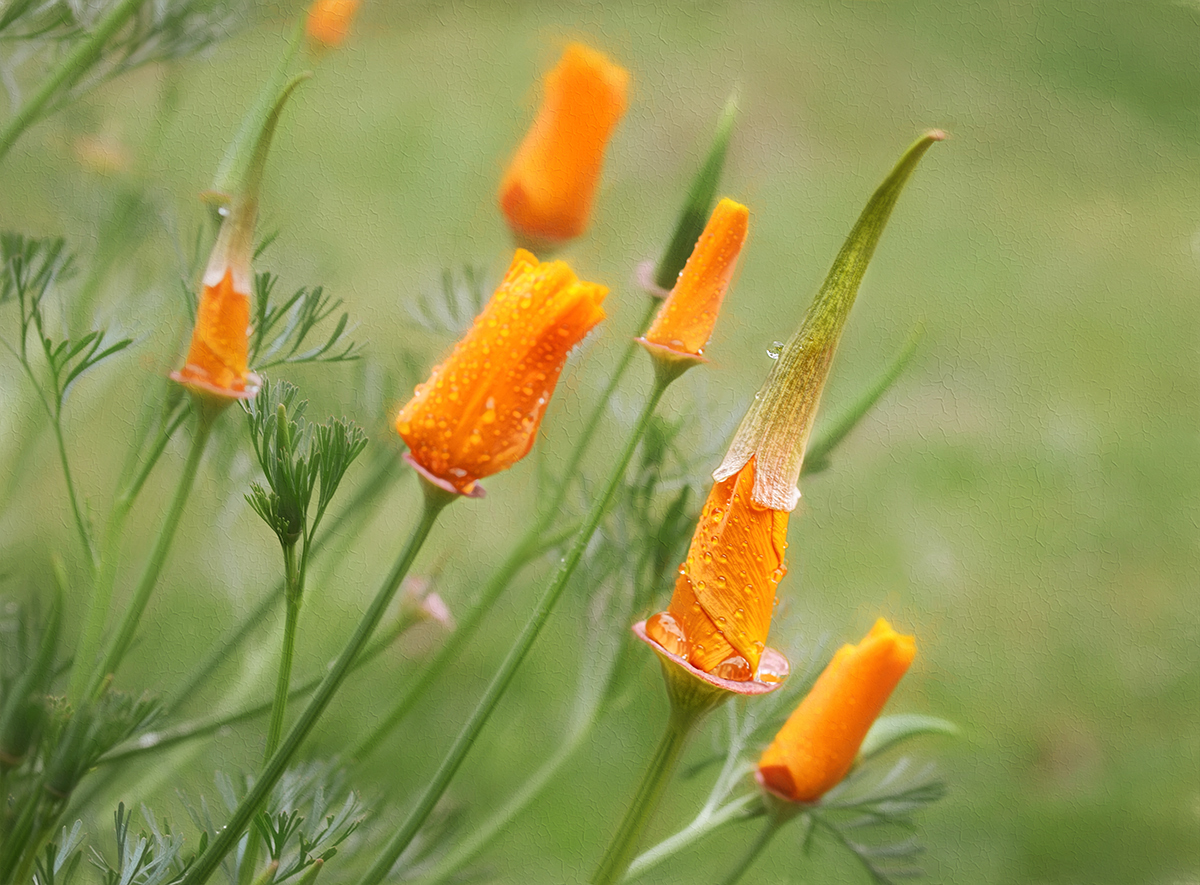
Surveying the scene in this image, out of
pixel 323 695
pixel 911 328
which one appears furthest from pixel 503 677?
pixel 911 328

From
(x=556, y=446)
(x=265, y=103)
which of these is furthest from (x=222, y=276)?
(x=556, y=446)

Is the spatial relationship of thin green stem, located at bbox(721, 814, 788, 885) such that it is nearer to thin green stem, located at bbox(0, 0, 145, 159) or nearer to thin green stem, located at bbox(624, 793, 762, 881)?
thin green stem, located at bbox(624, 793, 762, 881)

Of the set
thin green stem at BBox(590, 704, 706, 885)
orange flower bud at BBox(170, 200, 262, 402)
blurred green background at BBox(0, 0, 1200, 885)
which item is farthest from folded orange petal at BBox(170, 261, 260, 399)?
blurred green background at BBox(0, 0, 1200, 885)

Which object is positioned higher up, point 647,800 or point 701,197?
point 701,197

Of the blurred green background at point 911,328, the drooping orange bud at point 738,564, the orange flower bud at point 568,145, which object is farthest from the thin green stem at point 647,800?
the blurred green background at point 911,328

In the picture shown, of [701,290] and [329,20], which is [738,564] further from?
[329,20]

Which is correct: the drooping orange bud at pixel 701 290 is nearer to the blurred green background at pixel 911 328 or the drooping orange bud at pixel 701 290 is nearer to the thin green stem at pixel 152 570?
the thin green stem at pixel 152 570

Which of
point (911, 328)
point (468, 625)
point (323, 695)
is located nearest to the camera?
point (323, 695)

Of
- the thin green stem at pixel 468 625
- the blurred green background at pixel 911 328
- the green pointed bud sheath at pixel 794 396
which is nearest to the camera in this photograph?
the green pointed bud sheath at pixel 794 396
